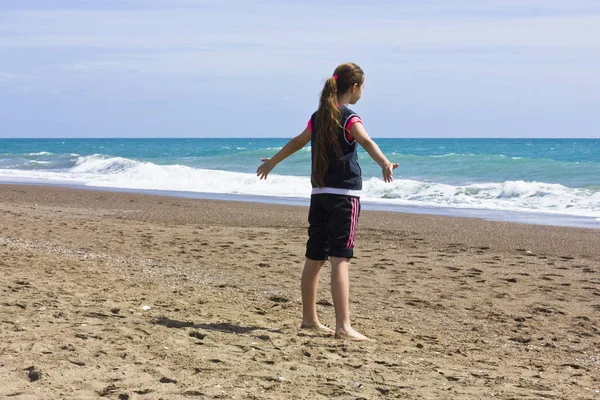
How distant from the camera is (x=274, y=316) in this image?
5.45 meters

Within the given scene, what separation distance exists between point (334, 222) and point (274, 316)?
113cm

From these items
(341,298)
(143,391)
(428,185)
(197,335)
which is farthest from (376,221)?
(428,185)

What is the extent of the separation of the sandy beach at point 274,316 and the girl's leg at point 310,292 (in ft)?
0.36

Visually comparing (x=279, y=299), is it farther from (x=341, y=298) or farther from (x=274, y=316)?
(x=341, y=298)

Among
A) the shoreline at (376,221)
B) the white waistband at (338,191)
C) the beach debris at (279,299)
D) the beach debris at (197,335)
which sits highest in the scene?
the white waistband at (338,191)

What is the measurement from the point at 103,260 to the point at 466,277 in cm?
366

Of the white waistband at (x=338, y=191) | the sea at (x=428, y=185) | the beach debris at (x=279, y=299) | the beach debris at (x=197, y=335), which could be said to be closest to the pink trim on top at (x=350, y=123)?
Answer: the white waistband at (x=338, y=191)

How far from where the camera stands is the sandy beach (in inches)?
147

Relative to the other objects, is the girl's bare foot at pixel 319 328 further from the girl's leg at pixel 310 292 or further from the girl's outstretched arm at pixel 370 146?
the girl's outstretched arm at pixel 370 146

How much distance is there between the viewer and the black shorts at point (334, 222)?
15.3ft

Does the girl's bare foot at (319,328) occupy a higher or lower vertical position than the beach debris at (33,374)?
lower

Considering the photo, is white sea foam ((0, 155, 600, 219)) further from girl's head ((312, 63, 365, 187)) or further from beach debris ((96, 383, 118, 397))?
beach debris ((96, 383, 118, 397))

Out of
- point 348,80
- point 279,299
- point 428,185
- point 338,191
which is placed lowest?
point 279,299

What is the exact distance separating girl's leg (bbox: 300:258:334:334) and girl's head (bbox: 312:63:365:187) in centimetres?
58
